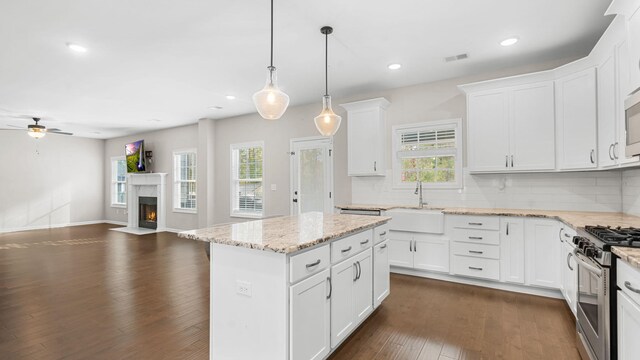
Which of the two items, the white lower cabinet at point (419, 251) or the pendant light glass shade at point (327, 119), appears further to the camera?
the white lower cabinet at point (419, 251)

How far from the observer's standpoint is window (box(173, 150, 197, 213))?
7.86m

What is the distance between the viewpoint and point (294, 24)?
2.94 m

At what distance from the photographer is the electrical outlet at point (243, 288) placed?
6.09 ft

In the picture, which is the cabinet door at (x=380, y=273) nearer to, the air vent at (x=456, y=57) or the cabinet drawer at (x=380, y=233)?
the cabinet drawer at (x=380, y=233)

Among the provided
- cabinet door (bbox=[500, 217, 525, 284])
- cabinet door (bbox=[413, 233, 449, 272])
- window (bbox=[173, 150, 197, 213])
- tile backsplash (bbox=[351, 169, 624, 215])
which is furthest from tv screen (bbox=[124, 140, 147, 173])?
cabinet door (bbox=[500, 217, 525, 284])

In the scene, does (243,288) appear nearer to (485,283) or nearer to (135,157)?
(485,283)

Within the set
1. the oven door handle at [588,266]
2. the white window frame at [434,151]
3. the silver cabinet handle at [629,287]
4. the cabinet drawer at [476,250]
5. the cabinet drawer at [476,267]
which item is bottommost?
the cabinet drawer at [476,267]

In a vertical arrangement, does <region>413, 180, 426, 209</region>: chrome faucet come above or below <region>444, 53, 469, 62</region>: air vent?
below

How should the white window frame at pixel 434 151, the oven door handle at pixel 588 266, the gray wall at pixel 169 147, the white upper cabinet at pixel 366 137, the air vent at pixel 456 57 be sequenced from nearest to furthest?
the oven door handle at pixel 588 266
the air vent at pixel 456 57
the white window frame at pixel 434 151
the white upper cabinet at pixel 366 137
the gray wall at pixel 169 147

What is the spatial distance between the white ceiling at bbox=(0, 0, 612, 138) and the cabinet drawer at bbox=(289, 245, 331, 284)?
205 centimetres

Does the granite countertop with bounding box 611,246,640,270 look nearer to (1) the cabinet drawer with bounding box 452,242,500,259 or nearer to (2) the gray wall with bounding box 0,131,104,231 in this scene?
(1) the cabinet drawer with bounding box 452,242,500,259

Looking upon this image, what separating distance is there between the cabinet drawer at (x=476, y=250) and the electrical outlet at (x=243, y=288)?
280 centimetres

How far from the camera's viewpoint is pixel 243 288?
1874 mm

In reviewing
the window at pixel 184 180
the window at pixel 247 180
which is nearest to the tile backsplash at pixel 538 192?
the window at pixel 247 180
